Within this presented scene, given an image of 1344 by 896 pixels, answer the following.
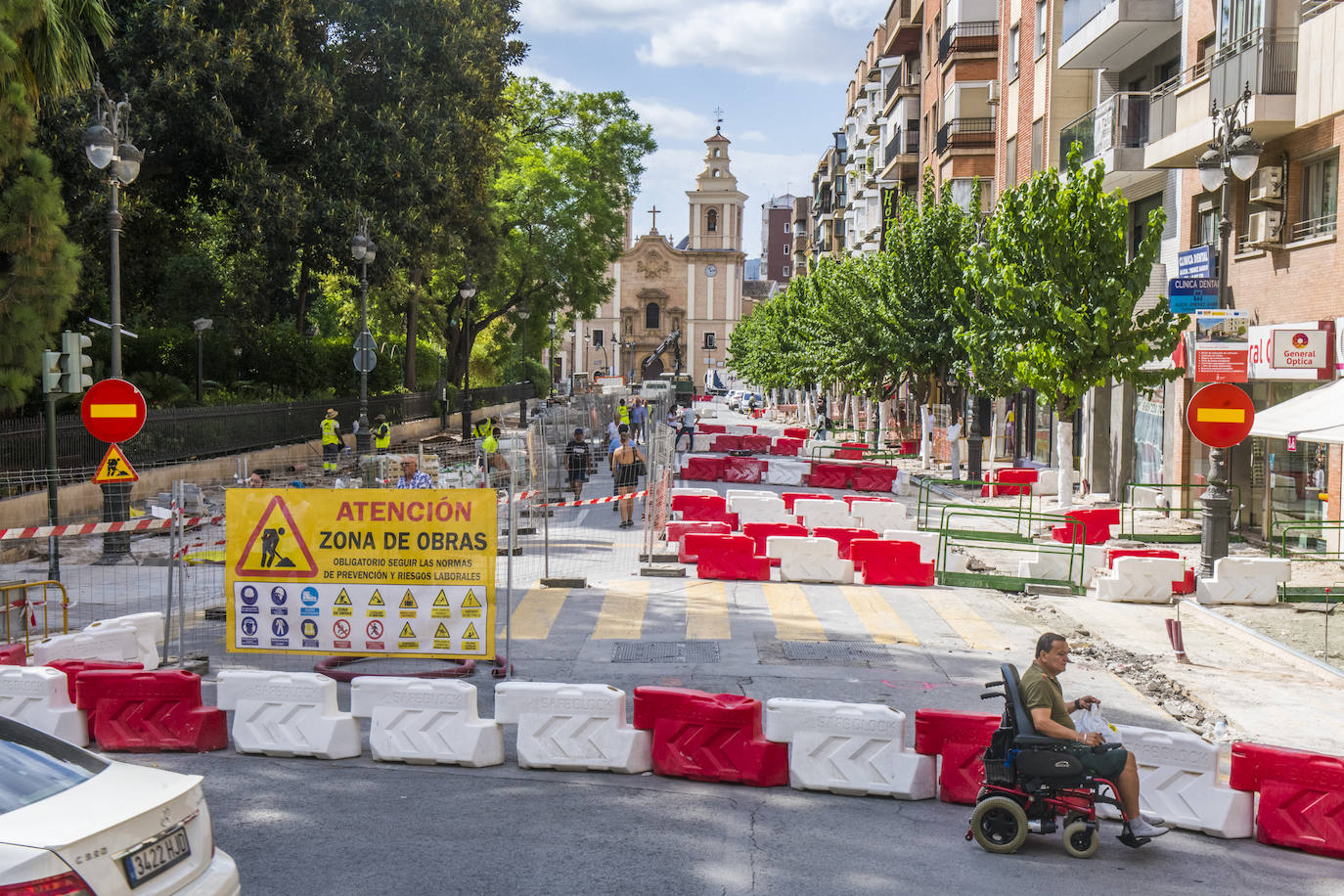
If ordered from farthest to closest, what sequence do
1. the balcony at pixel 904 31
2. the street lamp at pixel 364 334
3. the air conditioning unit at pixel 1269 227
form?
the balcony at pixel 904 31 < the street lamp at pixel 364 334 < the air conditioning unit at pixel 1269 227

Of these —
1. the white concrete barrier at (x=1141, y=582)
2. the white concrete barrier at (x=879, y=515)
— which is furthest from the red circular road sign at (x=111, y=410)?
the white concrete barrier at (x=1141, y=582)

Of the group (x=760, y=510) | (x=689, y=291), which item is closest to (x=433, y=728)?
(x=760, y=510)

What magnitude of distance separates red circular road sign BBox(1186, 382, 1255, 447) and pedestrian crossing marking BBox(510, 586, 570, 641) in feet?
27.2

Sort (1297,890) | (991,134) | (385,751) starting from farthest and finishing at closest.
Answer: (991,134) → (385,751) → (1297,890)

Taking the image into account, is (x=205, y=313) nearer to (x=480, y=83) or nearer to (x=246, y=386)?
(x=246, y=386)

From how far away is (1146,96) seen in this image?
26.7 metres

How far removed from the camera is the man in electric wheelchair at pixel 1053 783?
711 centimetres

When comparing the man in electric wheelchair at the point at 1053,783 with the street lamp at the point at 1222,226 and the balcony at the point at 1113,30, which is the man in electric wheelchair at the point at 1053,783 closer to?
the street lamp at the point at 1222,226

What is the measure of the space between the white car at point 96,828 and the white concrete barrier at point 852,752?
4.27m

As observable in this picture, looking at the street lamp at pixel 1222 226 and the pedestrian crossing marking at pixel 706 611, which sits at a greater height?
the street lamp at pixel 1222 226

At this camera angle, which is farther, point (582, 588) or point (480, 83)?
point (480, 83)

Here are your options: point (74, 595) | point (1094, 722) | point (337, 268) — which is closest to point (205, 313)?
point (337, 268)

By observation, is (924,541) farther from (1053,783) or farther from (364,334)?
(364,334)

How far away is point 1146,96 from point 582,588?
18215 millimetres
